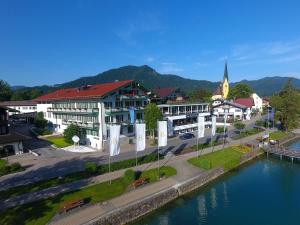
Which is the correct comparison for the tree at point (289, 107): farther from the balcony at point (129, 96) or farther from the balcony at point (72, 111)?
the balcony at point (72, 111)

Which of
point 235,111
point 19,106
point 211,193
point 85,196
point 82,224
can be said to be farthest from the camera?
point 19,106

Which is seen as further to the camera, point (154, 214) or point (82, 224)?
point (154, 214)

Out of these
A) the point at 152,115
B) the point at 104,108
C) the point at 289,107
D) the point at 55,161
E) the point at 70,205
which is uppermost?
the point at 104,108

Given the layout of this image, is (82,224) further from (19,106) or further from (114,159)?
(19,106)

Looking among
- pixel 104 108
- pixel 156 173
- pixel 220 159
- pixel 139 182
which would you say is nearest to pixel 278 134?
pixel 220 159

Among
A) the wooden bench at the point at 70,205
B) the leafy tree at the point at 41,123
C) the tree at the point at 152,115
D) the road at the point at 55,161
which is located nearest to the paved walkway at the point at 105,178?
the wooden bench at the point at 70,205

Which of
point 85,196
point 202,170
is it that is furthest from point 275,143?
point 85,196

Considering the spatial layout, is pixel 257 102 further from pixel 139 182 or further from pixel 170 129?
pixel 139 182

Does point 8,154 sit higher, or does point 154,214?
point 8,154
